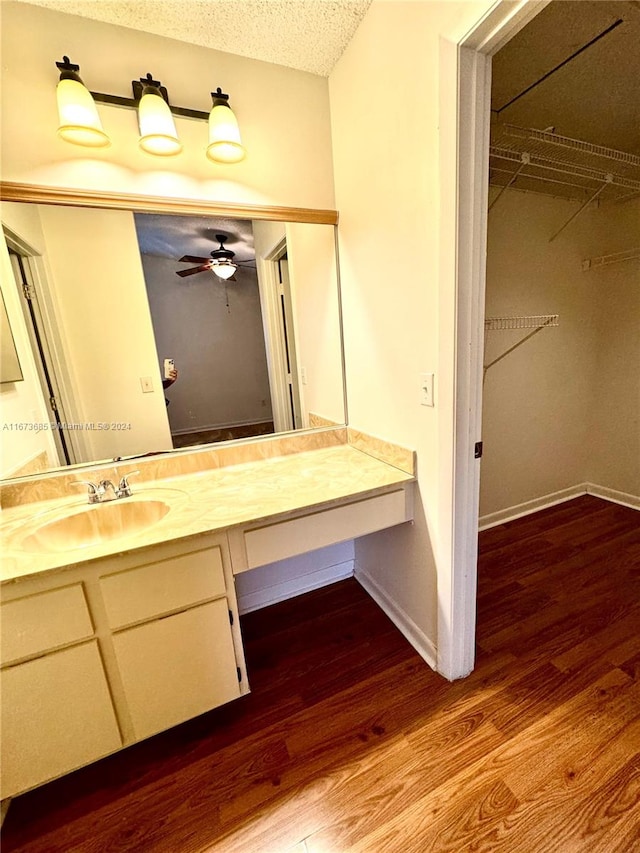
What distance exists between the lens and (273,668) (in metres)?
1.56

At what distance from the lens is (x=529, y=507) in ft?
8.87

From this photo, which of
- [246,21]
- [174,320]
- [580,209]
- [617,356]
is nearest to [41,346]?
[174,320]

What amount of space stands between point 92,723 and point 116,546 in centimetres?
56

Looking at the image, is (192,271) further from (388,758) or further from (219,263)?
(388,758)

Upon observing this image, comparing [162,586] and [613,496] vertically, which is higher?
[162,586]

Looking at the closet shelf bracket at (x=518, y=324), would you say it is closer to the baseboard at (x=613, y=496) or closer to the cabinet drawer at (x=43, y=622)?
the baseboard at (x=613, y=496)

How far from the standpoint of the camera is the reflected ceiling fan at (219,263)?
155 cm

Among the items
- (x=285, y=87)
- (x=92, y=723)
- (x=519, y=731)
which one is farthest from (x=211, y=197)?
(x=519, y=731)

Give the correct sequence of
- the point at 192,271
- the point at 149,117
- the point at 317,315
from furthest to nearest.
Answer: the point at 317,315
the point at 192,271
the point at 149,117

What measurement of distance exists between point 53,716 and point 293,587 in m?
1.15

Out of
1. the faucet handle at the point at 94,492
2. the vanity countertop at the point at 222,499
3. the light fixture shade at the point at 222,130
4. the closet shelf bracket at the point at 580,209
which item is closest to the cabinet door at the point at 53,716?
the vanity countertop at the point at 222,499

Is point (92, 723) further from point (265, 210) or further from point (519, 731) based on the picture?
point (265, 210)

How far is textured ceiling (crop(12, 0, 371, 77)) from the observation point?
1195 mm

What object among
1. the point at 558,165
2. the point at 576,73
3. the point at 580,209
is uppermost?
the point at 576,73
